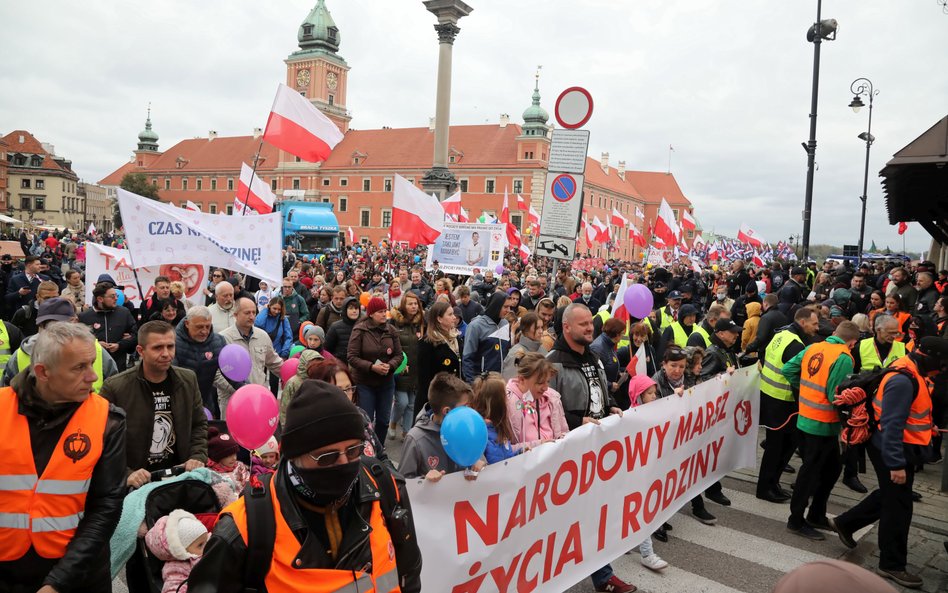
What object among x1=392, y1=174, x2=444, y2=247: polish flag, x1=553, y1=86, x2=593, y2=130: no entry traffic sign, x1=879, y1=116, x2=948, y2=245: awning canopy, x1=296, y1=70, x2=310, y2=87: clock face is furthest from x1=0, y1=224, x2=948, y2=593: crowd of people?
x1=296, y1=70, x2=310, y2=87: clock face

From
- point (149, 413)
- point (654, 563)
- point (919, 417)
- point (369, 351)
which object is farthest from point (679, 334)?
point (149, 413)

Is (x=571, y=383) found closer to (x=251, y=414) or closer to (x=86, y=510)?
(x=251, y=414)

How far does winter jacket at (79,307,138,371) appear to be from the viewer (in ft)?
22.5

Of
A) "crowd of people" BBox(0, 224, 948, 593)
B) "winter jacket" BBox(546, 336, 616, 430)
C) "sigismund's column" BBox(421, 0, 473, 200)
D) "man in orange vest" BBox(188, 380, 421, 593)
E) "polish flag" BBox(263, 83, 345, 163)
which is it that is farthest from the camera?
"sigismund's column" BBox(421, 0, 473, 200)

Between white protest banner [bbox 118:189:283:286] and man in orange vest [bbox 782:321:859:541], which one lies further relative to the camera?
white protest banner [bbox 118:189:283:286]

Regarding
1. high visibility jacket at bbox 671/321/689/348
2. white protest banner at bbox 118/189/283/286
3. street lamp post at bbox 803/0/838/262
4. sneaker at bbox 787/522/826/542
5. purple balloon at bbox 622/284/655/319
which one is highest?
street lamp post at bbox 803/0/838/262

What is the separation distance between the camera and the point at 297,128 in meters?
10.1

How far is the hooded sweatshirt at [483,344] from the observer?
25.5ft

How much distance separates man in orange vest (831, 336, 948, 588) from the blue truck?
36.7 m

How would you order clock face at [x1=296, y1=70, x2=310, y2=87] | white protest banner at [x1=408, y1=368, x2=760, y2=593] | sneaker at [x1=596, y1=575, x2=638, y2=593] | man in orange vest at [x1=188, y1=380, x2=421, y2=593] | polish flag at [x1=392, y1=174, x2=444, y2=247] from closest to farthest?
man in orange vest at [x1=188, y1=380, x2=421, y2=593] → white protest banner at [x1=408, y1=368, x2=760, y2=593] → sneaker at [x1=596, y1=575, x2=638, y2=593] → polish flag at [x1=392, y1=174, x2=444, y2=247] → clock face at [x1=296, y1=70, x2=310, y2=87]

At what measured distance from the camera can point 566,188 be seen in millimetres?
6395

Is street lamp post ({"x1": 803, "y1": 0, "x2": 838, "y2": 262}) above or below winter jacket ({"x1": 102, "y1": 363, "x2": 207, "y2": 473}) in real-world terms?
above

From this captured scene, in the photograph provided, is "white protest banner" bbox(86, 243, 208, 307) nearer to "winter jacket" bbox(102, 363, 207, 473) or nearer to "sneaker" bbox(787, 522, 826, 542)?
"winter jacket" bbox(102, 363, 207, 473)

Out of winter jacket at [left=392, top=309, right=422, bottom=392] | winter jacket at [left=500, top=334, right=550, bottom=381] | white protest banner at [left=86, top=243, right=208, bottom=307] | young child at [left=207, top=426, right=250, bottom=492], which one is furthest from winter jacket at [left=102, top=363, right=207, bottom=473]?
winter jacket at [left=392, top=309, right=422, bottom=392]
